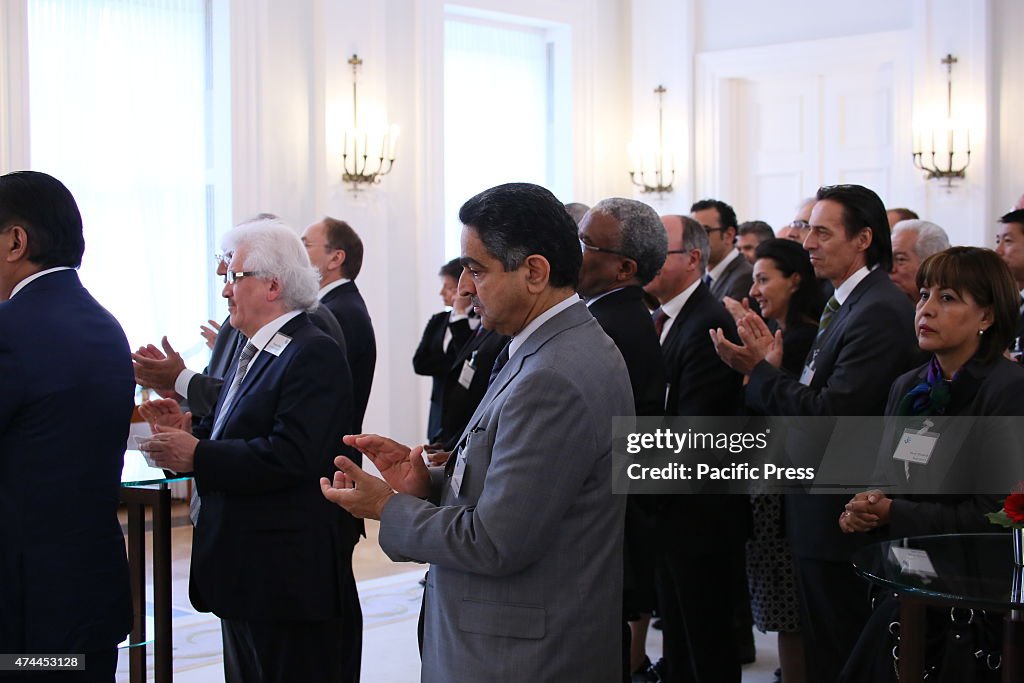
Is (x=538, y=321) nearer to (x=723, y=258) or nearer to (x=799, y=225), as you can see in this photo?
(x=799, y=225)

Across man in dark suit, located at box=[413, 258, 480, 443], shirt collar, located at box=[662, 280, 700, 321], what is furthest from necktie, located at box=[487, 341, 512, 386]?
man in dark suit, located at box=[413, 258, 480, 443]

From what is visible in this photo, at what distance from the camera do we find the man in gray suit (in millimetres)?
2041

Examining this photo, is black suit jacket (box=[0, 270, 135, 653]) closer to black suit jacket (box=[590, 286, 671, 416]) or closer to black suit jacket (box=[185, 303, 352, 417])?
black suit jacket (box=[185, 303, 352, 417])

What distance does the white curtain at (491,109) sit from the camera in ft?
30.2

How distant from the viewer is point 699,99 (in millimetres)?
9609

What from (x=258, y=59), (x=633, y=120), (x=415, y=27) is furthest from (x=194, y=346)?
(x=633, y=120)

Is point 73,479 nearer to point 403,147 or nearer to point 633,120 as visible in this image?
point 403,147

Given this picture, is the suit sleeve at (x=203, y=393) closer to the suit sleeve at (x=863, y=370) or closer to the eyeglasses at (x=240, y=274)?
the eyeglasses at (x=240, y=274)

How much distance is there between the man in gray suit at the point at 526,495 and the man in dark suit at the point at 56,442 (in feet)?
2.26

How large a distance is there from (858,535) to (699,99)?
22.3ft

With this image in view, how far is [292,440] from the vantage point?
2990 mm

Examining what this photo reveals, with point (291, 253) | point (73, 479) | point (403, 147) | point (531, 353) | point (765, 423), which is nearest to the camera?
point (531, 353)

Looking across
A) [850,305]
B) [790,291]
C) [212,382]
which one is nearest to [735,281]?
[790,291]

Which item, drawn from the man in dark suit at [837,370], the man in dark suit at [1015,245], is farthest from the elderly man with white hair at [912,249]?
the man in dark suit at [837,370]
